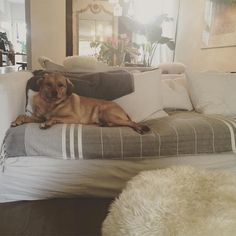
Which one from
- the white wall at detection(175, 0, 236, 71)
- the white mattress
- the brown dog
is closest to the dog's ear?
the brown dog

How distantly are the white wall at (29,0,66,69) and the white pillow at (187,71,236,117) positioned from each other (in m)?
2.29

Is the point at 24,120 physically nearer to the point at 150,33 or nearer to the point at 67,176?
the point at 67,176

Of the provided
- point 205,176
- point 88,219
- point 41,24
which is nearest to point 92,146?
point 88,219

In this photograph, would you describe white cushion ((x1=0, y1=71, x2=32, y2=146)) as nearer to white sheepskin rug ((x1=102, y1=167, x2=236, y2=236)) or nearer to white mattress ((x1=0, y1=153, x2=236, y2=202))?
white mattress ((x1=0, y1=153, x2=236, y2=202))

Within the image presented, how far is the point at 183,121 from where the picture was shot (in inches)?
66.9

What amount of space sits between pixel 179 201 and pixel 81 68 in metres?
1.63

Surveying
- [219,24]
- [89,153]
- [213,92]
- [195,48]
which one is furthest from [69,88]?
[195,48]

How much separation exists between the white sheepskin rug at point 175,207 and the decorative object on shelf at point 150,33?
308cm

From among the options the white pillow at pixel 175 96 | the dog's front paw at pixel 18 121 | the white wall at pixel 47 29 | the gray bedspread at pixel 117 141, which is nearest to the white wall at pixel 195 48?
the white pillow at pixel 175 96

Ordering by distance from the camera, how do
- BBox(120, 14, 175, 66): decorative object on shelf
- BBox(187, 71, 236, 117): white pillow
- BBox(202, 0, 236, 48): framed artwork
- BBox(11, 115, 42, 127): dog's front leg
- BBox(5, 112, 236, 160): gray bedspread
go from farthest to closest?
1. BBox(120, 14, 175, 66): decorative object on shelf
2. BBox(202, 0, 236, 48): framed artwork
3. BBox(187, 71, 236, 117): white pillow
4. BBox(11, 115, 42, 127): dog's front leg
5. BBox(5, 112, 236, 160): gray bedspread

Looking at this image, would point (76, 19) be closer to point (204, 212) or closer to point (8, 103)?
point (8, 103)

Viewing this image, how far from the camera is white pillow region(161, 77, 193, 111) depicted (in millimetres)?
2223

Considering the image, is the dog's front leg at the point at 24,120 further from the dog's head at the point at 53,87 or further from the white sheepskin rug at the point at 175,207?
the white sheepskin rug at the point at 175,207

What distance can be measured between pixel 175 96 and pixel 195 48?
185 cm
